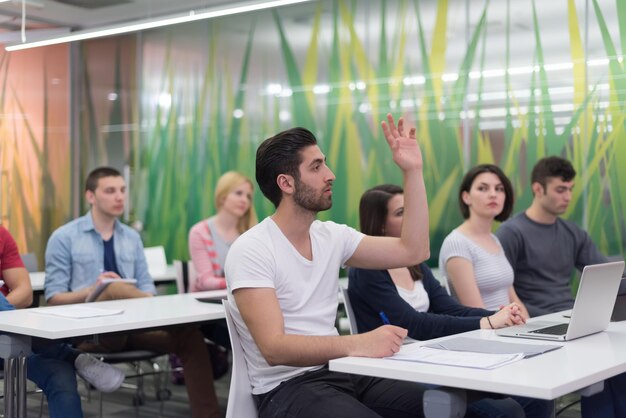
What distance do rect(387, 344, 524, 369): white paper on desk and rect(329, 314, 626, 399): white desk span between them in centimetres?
3

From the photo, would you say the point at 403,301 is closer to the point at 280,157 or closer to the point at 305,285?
the point at 305,285

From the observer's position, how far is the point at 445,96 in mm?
6227

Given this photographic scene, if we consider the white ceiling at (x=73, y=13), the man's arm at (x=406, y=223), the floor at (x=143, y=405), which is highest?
the white ceiling at (x=73, y=13)

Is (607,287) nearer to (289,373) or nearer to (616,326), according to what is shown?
(616,326)

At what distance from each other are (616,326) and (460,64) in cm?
339

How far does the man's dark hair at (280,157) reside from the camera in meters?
2.67

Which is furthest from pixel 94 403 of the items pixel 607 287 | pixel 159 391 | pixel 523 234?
pixel 607 287

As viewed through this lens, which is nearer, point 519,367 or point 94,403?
point 519,367

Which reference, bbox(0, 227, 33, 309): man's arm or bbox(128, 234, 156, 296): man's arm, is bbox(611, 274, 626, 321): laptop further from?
bbox(0, 227, 33, 309): man's arm

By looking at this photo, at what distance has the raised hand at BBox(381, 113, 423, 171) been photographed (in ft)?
8.68

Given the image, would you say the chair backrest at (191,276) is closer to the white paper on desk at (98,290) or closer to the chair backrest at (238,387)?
the white paper on desk at (98,290)

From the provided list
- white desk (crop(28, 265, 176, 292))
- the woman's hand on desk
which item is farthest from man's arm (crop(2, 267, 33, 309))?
the woman's hand on desk

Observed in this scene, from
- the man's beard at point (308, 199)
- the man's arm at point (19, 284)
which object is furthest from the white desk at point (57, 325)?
the man's beard at point (308, 199)

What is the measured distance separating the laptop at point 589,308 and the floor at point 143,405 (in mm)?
2088
